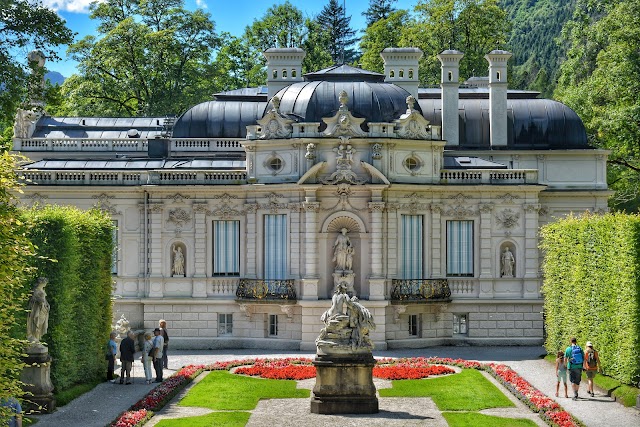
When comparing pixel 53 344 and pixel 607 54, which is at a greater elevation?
pixel 607 54

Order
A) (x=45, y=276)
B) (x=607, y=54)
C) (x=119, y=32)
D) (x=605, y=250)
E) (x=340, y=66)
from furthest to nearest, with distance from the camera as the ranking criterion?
(x=119, y=32) → (x=607, y=54) → (x=340, y=66) → (x=605, y=250) → (x=45, y=276)

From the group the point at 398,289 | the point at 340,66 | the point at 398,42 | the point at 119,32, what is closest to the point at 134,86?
the point at 119,32

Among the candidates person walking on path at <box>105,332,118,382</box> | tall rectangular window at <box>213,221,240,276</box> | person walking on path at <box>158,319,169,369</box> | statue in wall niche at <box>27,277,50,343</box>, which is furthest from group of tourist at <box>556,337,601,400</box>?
tall rectangular window at <box>213,221,240,276</box>

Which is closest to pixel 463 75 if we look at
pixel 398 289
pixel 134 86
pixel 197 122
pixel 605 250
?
pixel 134 86

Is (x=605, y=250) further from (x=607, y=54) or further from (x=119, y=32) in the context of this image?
(x=119, y=32)

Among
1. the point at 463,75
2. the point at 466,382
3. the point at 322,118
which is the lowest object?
the point at 466,382

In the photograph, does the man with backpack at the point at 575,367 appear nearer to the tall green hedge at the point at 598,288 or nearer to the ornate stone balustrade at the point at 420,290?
the tall green hedge at the point at 598,288

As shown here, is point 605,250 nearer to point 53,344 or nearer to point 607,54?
point 53,344

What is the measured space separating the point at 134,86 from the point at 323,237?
33.3m

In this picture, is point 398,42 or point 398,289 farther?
point 398,42

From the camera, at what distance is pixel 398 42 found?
9669 cm

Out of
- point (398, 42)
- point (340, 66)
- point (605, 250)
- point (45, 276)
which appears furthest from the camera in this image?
point (398, 42)

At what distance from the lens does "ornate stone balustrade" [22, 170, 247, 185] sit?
190 ft

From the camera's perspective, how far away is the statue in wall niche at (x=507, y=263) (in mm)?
58094
